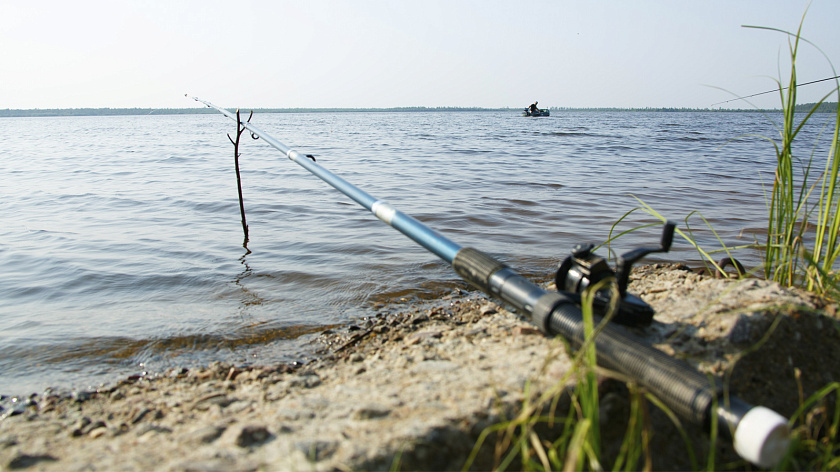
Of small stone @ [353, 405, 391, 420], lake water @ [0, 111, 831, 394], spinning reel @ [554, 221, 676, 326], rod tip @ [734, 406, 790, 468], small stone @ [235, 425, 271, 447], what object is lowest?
lake water @ [0, 111, 831, 394]

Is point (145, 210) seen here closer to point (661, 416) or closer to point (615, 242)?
point (615, 242)

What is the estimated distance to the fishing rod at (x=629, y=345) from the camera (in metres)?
1.16

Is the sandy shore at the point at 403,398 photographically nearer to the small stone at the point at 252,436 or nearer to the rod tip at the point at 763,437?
the small stone at the point at 252,436

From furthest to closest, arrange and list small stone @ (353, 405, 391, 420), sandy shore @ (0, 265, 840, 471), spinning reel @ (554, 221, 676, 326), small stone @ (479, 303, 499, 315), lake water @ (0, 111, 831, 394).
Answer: lake water @ (0, 111, 831, 394)
small stone @ (479, 303, 499, 315)
spinning reel @ (554, 221, 676, 326)
small stone @ (353, 405, 391, 420)
sandy shore @ (0, 265, 840, 471)

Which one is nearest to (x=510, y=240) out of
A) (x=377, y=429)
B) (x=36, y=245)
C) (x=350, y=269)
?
(x=350, y=269)

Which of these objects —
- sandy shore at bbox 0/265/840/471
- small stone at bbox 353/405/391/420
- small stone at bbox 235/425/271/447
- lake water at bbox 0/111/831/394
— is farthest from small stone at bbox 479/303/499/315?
small stone at bbox 235/425/271/447

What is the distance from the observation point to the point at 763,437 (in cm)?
113

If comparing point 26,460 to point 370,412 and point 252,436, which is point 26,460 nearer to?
point 252,436

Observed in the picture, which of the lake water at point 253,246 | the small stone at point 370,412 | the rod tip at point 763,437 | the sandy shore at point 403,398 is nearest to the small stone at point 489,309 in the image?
the sandy shore at point 403,398

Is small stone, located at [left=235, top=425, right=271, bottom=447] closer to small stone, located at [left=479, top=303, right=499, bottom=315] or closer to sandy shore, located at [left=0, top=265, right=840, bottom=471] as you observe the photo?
sandy shore, located at [left=0, top=265, right=840, bottom=471]

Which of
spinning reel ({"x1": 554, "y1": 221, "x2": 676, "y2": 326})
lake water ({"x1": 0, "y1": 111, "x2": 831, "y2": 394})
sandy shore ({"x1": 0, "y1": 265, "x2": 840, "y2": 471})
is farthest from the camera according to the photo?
lake water ({"x1": 0, "y1": 111, "x2": 831, "y2": 394})

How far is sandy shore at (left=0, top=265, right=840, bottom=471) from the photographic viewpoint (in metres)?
1.43

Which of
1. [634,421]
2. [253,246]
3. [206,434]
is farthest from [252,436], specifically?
[253,246]

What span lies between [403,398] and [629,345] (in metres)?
0.73
